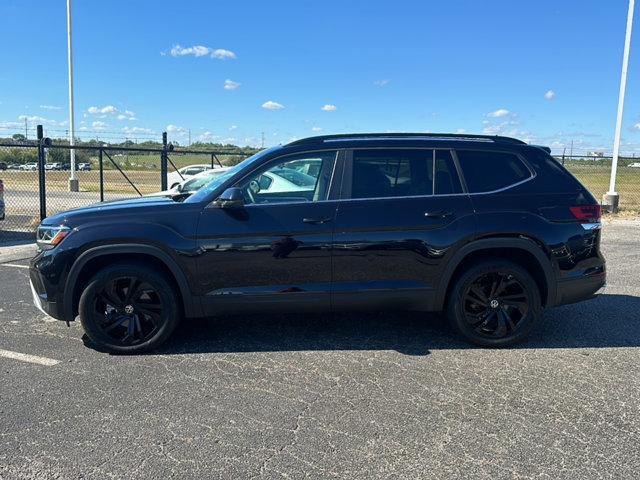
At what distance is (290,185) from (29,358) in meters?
2.60

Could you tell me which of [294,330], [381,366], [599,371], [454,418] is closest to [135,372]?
[294,330]

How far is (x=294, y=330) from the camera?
4.84m

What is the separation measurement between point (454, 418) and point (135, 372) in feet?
7.78

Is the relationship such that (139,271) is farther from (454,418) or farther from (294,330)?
(454,418)

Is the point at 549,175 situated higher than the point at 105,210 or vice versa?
the point at 549,175

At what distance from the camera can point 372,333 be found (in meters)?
4.76

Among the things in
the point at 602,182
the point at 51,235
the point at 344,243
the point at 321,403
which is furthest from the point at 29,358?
the point at 602,182

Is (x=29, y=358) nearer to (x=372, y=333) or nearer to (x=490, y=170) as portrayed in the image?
(x=372, y=333)

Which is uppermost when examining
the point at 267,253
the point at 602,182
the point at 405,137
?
the point at 602,182

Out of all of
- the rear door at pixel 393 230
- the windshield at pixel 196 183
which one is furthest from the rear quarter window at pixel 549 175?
the windshield at pixel 196 183

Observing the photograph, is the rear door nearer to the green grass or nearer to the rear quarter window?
the rear quarter window

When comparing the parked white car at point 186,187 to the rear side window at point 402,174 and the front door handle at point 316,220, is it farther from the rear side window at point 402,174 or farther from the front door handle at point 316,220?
the rear side window at point 402,174

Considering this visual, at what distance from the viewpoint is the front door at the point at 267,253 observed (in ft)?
13.4

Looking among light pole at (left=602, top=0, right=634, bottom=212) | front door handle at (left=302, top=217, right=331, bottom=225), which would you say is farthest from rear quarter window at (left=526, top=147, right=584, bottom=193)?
light pole at (left=602, top=0, right=634, bottom=212)
